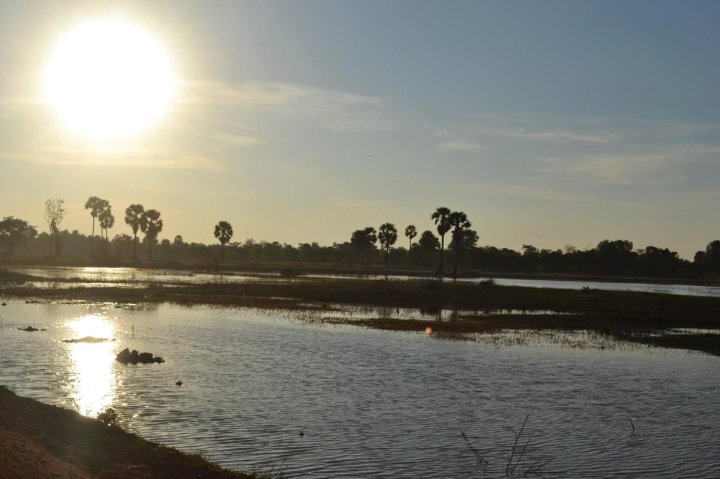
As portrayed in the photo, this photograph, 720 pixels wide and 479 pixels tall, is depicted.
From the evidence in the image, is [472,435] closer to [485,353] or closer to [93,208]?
[485,353]

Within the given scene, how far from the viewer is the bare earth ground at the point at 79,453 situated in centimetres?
1402

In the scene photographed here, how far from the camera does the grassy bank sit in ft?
163

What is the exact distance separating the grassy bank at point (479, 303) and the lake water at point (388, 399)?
31.8 feet

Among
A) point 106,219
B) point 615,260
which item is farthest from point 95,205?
point 615,260

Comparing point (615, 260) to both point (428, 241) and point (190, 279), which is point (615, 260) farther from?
point (190, 279)

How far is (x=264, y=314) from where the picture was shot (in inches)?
2174

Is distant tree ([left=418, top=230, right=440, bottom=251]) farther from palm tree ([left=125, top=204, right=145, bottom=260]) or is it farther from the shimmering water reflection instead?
the shimmering water reflection

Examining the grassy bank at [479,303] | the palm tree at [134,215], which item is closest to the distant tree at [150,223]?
the palm tree at [134,215]

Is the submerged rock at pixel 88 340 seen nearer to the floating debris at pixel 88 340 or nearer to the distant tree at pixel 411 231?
the floating debris at pixel 88 340

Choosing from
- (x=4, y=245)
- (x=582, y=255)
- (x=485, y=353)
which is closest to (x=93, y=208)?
(x=4, y=245)

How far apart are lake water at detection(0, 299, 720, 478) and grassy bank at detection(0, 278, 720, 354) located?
9.70 meters

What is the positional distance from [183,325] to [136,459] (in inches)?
1259

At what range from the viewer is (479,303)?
228ft

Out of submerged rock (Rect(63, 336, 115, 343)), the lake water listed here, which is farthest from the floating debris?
the lake water
